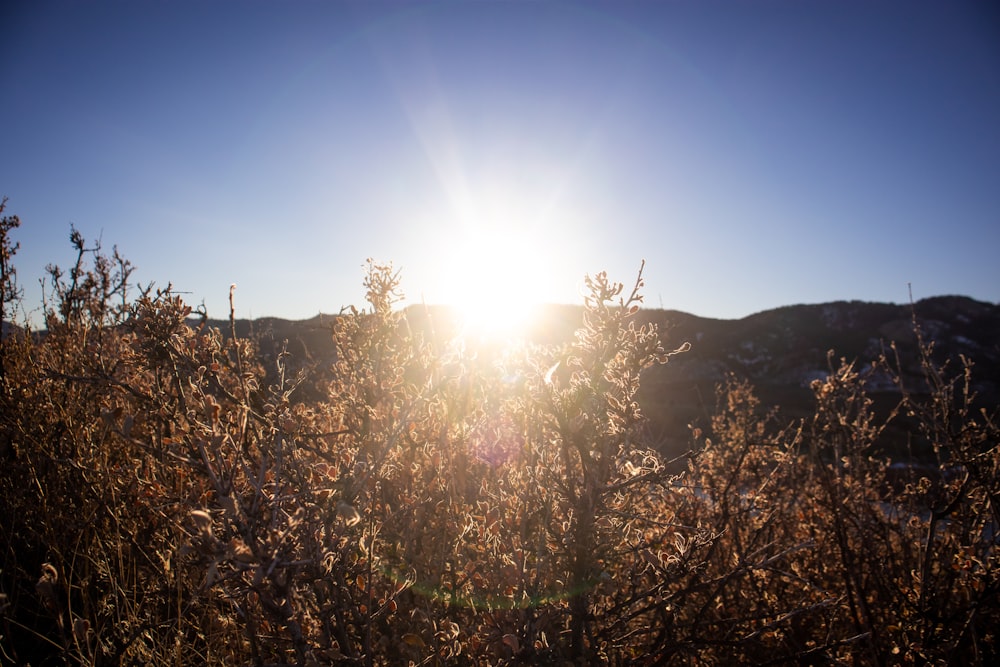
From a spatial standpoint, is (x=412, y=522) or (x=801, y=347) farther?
(x=801, y=347)

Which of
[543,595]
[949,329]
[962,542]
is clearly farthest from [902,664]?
[949,329]

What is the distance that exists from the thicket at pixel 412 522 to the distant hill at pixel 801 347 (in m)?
16.3

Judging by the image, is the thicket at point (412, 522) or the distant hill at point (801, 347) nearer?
the thicket at point (412, 522)

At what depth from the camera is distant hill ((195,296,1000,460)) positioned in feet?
72.6

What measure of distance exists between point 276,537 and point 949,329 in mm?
40132

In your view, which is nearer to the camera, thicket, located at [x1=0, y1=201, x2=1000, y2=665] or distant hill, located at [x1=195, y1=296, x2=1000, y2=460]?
thicket, located at [x1=0, y1=201, x2=1000, y2=665]

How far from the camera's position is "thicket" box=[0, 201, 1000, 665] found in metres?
1.45

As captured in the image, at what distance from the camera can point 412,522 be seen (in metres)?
2.17

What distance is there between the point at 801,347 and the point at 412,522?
32053mm

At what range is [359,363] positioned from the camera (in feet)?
7.59

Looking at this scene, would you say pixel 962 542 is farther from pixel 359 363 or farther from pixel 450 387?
pixel 359 363

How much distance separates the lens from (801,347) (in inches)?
1128

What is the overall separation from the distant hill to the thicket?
643 inches

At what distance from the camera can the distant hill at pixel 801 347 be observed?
22.1m
